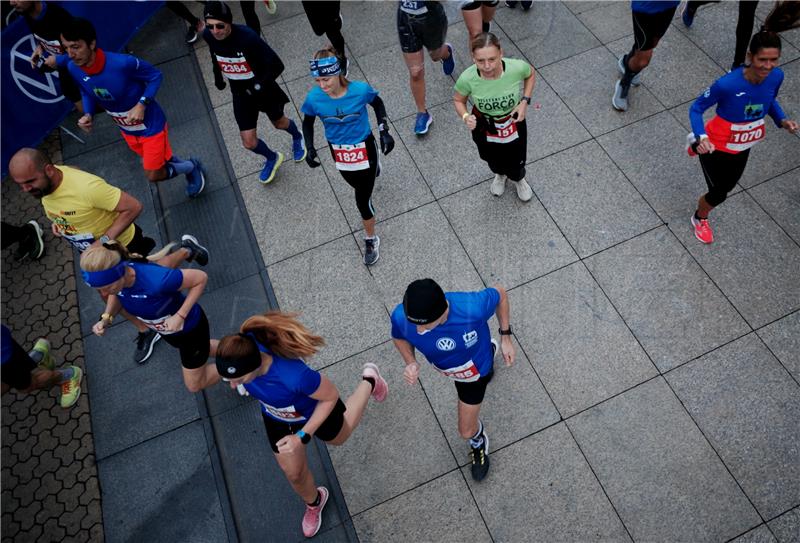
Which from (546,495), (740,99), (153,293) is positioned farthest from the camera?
(740,99)

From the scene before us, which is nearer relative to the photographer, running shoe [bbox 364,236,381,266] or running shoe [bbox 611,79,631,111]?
running shoe [bbox 364,236,381,266]

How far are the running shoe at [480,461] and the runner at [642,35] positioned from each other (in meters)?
4.15

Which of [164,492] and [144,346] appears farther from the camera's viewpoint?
[144,346]

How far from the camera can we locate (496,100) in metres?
4.93

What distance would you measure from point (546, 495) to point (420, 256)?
7.94 feet

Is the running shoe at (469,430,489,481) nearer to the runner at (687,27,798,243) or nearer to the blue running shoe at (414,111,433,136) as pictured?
the runner at (687,27,798,243)

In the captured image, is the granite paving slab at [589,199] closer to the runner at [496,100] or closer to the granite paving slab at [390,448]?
the runner at [496,100]

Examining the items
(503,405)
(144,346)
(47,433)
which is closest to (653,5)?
(503,405)

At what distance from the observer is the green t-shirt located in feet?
15.9

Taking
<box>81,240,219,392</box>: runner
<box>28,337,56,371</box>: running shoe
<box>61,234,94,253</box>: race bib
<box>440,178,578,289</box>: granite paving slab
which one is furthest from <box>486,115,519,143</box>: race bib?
<box>28,337,56,371</box>: running shoe

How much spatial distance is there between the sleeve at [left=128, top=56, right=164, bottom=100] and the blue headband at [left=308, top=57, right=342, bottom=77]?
1759mm

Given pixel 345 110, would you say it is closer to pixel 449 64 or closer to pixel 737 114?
pixel 449 64

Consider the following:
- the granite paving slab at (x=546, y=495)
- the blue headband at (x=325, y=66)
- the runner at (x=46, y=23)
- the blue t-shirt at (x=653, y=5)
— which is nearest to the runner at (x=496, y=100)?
the blue headband at (x=325, y=66)

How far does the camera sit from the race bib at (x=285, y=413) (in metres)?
3.71
